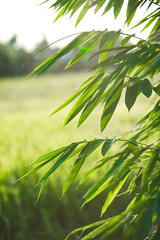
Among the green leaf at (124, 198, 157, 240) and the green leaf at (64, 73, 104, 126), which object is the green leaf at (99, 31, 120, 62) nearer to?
the green leaf at (64, 73, 104, 126)

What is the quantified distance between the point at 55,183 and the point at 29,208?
0.21 metres

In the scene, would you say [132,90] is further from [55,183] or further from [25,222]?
[25,222]

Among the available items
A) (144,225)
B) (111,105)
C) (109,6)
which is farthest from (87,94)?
(144,225)

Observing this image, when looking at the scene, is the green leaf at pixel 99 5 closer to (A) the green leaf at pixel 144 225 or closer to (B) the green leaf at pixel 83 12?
(B) the green leaf at pixel 83 12

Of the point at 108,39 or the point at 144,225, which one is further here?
the point at 108,39

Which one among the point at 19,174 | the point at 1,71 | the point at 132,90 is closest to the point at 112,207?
the point at 132,90

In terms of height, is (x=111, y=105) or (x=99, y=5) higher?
(x=99, y=5)

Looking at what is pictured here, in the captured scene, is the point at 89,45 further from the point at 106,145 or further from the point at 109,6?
the point at 106,145

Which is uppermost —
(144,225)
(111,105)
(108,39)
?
(108,39)

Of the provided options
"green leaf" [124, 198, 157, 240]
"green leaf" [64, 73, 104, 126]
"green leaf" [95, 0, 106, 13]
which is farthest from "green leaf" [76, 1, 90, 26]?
"green leaf" [124, 198, 157, 240]

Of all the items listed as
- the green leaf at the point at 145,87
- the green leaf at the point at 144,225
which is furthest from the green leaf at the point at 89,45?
the green leaf at the point at 144,225

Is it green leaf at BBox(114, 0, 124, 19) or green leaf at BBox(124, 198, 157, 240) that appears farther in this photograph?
green leaf at BBox(114, 0, 124, 19)

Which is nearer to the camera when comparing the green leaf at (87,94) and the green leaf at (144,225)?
the green leaf at (144,225)

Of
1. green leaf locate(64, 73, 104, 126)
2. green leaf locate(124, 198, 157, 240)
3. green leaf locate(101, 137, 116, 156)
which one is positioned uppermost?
green leaf locate(64, 73, 104, 126)
